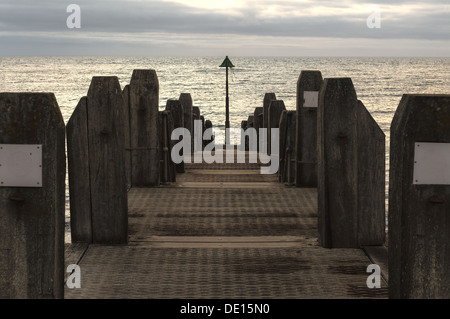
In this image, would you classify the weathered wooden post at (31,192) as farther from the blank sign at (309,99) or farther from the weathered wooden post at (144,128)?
the blank sign at (309,99)

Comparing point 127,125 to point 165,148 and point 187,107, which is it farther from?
point 187,107

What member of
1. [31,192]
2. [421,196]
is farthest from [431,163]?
[31,192]

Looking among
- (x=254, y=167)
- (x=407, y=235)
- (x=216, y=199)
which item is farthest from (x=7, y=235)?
(x=254, y=167)

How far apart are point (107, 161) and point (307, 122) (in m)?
3.66

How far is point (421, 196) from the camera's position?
3307mm

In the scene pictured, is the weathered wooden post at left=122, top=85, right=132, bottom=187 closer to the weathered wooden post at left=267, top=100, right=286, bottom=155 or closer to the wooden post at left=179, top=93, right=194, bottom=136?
the weathered wooden post at left=267, top=100, right=286, bottom=155

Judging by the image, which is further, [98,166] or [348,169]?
[98,166]

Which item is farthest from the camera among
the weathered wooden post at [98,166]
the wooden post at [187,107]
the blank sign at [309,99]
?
the wooden post at [187,107]

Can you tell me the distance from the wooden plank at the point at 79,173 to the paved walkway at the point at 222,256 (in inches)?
7.5

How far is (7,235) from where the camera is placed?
3371 mm

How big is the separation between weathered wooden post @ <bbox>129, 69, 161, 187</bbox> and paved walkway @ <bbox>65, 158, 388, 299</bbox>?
87 centimetres

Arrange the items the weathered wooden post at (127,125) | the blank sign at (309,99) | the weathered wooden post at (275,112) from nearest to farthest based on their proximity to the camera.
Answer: the blank sign at (309,99), the weathered wooden post at (127,125), the weathered wooden post at (275,112)

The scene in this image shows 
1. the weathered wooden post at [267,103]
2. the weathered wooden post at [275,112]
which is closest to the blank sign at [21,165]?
the weathered wooden post at [275,112]

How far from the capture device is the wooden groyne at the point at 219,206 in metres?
3.28
